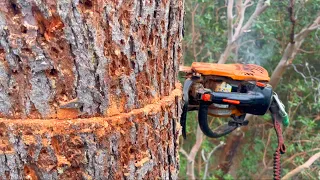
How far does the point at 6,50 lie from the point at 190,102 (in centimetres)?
70

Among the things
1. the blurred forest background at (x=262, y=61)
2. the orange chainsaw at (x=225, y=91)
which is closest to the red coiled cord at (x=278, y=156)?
the orange chainsaw at (x=225, y=91)

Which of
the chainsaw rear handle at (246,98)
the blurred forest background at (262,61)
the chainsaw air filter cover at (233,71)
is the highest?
the chainsaw air filter cover at (233,71)

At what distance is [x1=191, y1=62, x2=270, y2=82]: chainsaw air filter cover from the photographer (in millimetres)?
1188

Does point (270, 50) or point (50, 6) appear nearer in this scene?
point (50, 6)

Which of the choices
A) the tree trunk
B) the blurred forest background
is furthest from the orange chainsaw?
the blurred forest background

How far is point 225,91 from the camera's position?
1.23 m

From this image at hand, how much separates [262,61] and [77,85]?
12.8 ft

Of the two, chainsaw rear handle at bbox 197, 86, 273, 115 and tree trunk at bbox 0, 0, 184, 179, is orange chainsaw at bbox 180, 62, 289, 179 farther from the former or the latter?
tree trunk at bbox 0, 0, 184, 179

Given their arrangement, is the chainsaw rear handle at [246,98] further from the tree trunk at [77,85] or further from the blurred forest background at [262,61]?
the blurred forest background at [262,61]

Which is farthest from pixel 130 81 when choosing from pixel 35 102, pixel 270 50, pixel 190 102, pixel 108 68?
pixel 270 50

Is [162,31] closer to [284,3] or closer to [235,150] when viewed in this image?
[284,3]

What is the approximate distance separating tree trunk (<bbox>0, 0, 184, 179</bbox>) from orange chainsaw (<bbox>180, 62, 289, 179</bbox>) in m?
0.42

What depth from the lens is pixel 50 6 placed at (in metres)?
0.61

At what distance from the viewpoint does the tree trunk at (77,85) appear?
2.05 feet
